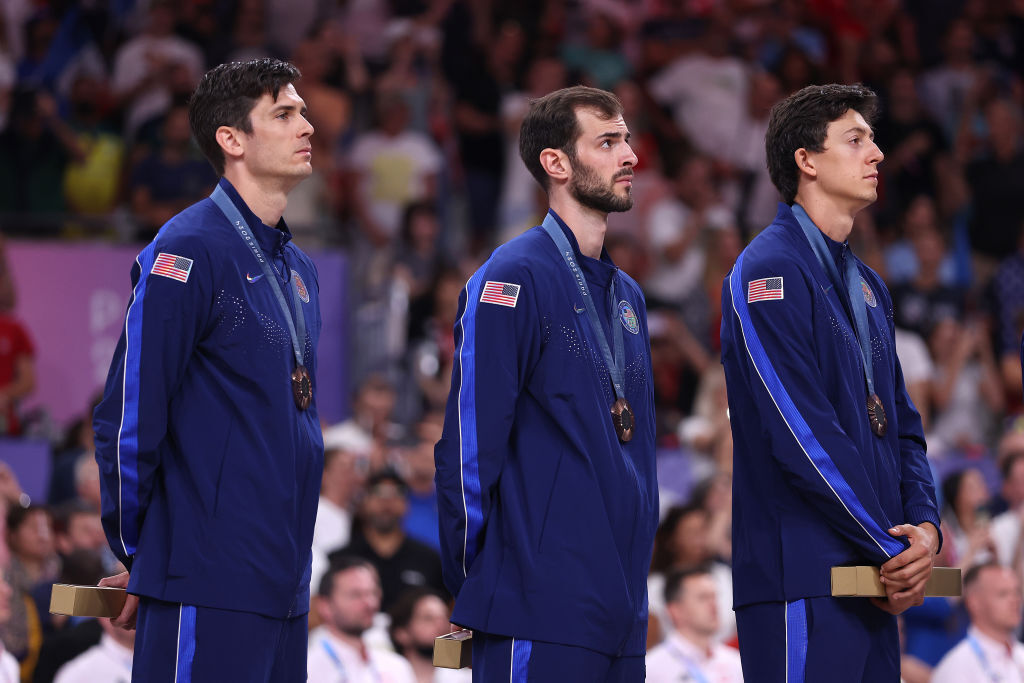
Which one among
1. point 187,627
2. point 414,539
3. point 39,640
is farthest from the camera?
point 414,539

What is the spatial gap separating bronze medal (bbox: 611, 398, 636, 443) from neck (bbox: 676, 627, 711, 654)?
3965 mm

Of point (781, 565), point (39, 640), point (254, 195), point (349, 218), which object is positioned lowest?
point (39, 640)

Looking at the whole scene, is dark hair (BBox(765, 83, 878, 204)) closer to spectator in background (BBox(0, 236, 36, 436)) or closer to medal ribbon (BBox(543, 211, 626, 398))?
medal ribbon (BBox(543, 211, 626, 398))

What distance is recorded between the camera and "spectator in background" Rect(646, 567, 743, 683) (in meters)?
7.90

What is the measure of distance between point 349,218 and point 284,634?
291 inches

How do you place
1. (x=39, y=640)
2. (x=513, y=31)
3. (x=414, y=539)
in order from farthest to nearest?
(x=513, y=31), (x=414, y=539), (x=39, y=640)

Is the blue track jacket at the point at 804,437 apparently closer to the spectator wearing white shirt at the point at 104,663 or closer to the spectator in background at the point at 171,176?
the spectator wearing white shirt at the point at 104,663

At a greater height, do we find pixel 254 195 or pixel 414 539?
pixel 254 195

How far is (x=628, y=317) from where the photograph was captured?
4441 mm

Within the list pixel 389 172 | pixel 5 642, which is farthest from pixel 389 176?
pixel 5 642

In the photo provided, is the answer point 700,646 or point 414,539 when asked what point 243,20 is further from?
point 700,646

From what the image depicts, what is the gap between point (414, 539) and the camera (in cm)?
885

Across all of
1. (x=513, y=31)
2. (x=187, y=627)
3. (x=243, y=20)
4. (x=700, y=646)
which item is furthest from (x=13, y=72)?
(x=187, y=627)

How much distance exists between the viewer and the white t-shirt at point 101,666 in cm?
679
